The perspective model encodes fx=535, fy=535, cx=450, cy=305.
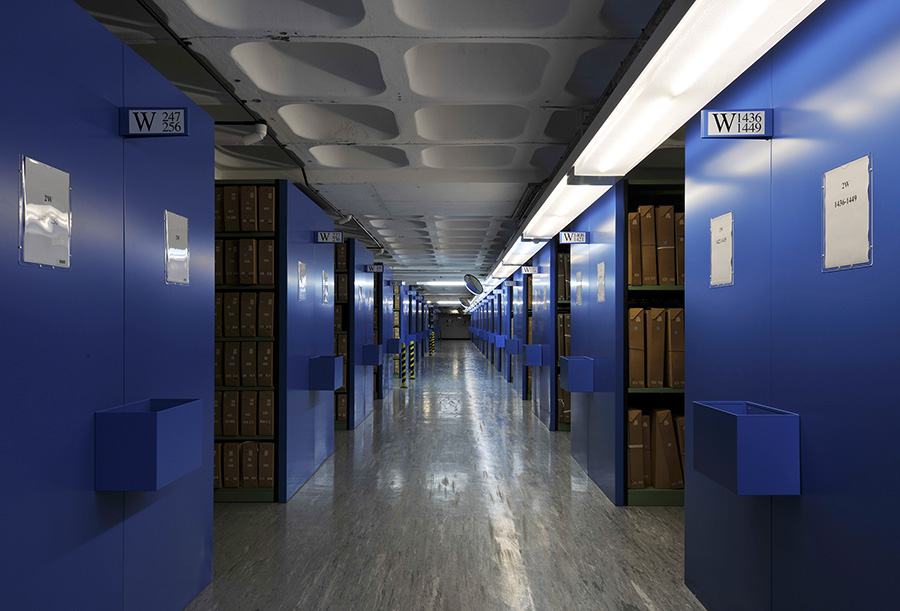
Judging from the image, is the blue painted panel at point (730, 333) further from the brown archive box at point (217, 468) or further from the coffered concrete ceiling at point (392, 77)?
the brown archive box at point (217, 468)

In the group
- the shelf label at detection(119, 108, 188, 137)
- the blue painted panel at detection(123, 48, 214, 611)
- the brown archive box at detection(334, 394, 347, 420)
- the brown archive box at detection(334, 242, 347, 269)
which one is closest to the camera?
the shelf label at detection(119, 108, 188, 137)

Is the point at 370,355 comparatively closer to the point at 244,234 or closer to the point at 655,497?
the point at 244,234

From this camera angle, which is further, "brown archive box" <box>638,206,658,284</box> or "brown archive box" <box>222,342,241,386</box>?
"brown archive box" <box>222,342,241,386</box>

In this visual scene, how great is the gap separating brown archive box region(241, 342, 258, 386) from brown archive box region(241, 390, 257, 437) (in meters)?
0.10

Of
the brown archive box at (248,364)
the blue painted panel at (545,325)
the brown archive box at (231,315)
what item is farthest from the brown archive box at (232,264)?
→ the blue painted panel at (545,325)

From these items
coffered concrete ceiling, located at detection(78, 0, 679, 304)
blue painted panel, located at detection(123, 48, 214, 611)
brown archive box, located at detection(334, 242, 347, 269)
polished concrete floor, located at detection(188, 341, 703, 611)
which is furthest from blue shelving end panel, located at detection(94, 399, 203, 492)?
brown archive box, located at detection(334, 242, 347, 269)

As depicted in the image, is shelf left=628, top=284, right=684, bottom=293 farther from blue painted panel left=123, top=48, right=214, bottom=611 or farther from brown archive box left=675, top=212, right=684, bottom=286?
blue painted panel left=123, top=48, right=214, bottom=611

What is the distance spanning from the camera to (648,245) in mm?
4367

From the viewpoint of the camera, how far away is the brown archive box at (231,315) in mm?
4547

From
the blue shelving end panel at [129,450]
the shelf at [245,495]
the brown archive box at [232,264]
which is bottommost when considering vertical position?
the shelf at [245,495]

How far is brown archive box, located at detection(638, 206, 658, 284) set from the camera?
14.3ft

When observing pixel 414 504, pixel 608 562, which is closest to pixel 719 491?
pixel 608 562

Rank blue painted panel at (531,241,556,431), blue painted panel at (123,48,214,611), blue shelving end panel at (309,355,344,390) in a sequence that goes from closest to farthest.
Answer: blue painted panel at (123,48,214,611) → blue shelving end panel at (309,355,344,390) → blue painted panel at (531,241,556,431)

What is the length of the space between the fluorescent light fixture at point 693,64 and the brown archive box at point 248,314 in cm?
307
